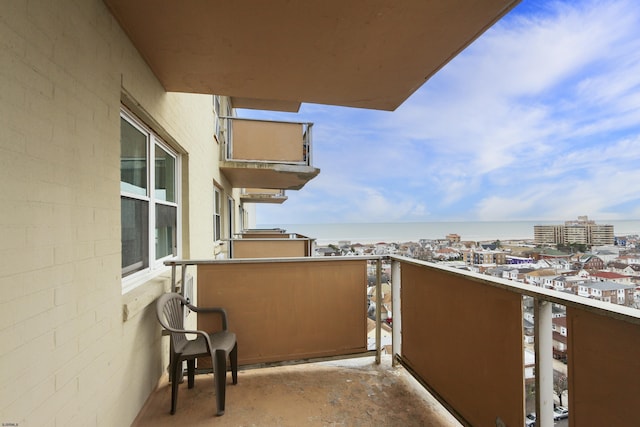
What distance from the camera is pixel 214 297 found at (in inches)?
106

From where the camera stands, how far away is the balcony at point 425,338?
3.85 feet

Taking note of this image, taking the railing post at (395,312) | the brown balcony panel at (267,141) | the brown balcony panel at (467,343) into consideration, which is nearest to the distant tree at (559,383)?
the brown balcony panel at (467,343)

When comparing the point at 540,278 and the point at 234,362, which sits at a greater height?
the point at 540,278

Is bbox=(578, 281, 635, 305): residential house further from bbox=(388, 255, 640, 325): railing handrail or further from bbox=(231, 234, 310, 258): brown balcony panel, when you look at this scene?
bbox=(231, 234, 310, 258): brown balcony panel

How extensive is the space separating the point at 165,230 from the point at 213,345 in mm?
1602

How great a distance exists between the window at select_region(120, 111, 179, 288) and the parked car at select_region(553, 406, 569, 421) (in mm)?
2919

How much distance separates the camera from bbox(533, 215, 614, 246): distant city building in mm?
2931

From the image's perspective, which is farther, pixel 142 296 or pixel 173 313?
pixel 173 313

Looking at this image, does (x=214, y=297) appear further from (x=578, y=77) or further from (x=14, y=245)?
(x=578, y=77)

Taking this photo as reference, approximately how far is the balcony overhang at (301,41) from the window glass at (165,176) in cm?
81

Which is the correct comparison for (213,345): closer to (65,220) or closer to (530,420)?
(65,220)

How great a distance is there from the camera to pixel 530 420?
4.79 ft

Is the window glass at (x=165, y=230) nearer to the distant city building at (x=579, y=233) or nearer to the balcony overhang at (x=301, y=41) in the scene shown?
the balcony overhang at (x=301, y=41)

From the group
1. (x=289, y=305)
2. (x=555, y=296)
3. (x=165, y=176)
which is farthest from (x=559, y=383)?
(x=165, y=176)
